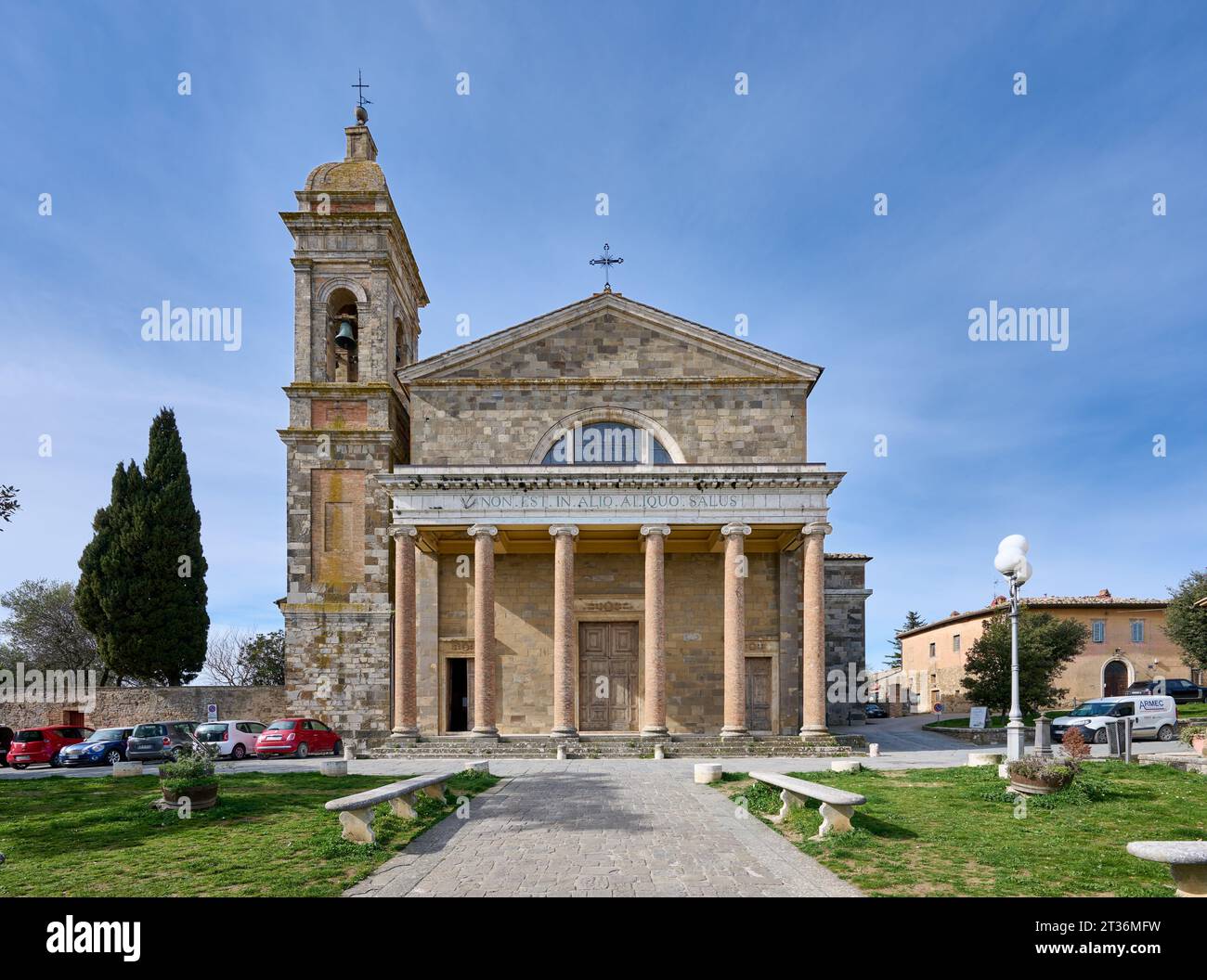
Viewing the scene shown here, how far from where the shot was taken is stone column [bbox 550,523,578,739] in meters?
23.9

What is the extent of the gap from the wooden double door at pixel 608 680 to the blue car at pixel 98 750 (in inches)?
541

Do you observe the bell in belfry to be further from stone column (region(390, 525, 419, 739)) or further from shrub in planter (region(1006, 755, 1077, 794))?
shrub in planter (region(1006, 755, 1077, 794))

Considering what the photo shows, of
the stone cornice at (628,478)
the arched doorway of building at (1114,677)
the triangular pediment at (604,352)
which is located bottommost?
the arched doorway of building at (1114,677)

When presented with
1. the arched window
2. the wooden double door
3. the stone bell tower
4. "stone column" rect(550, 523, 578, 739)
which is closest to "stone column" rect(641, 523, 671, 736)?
"stone column" rect(550, 523, 578, 739)

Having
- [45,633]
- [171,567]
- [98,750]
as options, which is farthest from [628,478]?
[45,633]

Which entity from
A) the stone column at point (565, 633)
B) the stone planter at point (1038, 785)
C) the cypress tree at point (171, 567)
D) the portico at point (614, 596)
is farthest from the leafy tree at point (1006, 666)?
the cypress tree at point (171, 567)

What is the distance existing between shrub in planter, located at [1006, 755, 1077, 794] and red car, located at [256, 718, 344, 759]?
1981cm

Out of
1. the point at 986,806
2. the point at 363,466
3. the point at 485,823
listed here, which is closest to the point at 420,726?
the point at 363,466

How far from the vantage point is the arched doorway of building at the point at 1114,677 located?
42.9 m

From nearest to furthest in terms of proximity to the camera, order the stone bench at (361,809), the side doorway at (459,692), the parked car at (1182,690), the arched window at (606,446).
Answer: the stone bench at (361,809) → the arched window at (606,446) → the side doorway at (459,692) → the parked car at (1182,690)

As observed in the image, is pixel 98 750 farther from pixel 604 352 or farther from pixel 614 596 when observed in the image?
pixel 604 352

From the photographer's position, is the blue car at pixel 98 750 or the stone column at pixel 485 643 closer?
the blue car at pixel 98 750

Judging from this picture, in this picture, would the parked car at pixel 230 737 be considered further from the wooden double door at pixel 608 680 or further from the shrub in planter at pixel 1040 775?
the shrub in planter at pixel 1040 775
